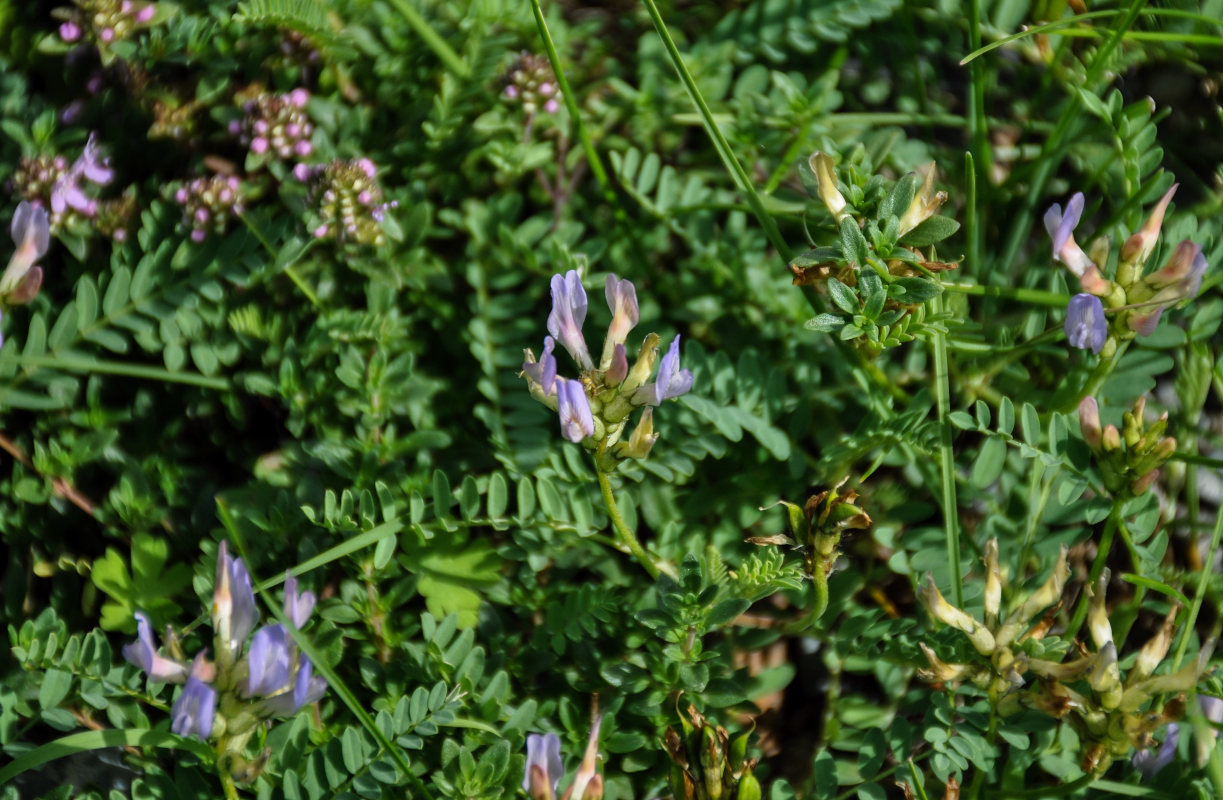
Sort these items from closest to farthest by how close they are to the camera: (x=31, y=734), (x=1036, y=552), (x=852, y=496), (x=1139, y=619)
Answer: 1. (x=852, y=496)
2. (x=1036, y=552)
3. (x=31, y=734)
4. (x=1139, y=619)

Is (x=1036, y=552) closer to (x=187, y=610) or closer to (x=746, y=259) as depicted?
(x=746, y=259)

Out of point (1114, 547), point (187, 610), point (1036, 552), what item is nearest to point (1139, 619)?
point (1114, 547)

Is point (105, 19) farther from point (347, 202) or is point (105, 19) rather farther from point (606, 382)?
point (606, 382)

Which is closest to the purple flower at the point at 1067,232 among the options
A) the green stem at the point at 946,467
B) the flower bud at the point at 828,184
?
the green stem at the point at 946,467

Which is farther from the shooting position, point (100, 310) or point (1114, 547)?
point (1114, 547)

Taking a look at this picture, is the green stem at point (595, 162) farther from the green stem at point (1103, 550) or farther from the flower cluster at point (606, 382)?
the green stem at point (1103, 550)

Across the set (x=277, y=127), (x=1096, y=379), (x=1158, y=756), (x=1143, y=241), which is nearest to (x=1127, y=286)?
(x=1143, y=241)
